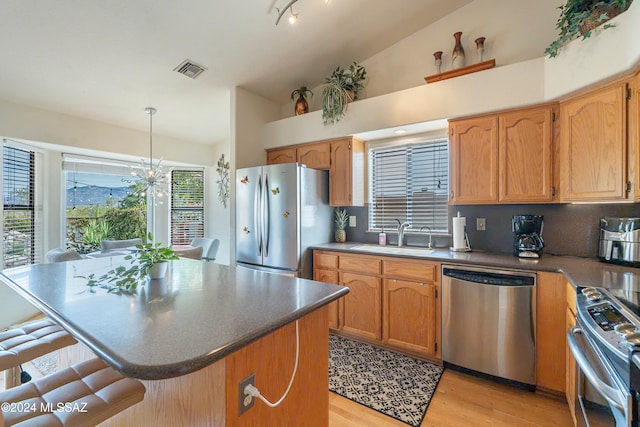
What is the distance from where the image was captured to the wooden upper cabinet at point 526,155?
2.28 meters

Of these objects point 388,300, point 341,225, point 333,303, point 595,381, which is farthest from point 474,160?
point 333,303

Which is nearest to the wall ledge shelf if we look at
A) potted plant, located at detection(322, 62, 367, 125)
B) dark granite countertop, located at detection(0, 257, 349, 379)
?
potted plant, located at detection(322, 62, 367, 125)

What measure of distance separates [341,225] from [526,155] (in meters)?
1.97

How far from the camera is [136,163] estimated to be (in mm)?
4836

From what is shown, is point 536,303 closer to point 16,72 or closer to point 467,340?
point 467,340

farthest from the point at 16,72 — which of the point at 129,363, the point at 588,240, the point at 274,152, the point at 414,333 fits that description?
the point at 588,240

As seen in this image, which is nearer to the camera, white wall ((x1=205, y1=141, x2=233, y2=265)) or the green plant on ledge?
the green plant on ledge

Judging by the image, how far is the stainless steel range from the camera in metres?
0.96

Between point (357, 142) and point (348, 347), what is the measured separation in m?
2.20

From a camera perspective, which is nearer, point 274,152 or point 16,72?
point 16,72

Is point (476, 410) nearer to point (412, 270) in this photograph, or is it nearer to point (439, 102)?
point (412, 270)

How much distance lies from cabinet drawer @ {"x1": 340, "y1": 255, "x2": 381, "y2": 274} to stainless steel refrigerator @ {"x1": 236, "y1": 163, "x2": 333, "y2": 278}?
43 centimetres

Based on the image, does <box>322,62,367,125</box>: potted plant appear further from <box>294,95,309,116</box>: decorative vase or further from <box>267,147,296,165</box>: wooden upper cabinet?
<box>267,147,296,165</box>: wooden upper cabinet

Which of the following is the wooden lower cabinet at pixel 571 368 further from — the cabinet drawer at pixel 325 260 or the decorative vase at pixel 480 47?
the decorative vase at pixel 480 47
